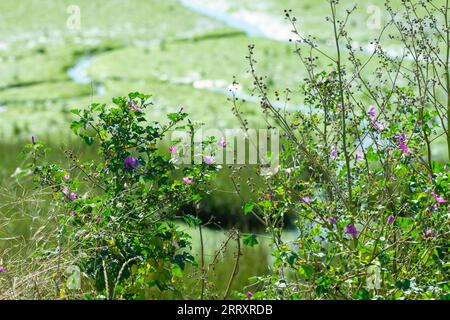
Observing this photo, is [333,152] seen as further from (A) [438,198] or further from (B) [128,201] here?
(B) [128,201]

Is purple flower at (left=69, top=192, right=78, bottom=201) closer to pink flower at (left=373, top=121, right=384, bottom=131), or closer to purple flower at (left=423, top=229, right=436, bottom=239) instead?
pink flower at (left=373, top=121, right=384, bottom=131)

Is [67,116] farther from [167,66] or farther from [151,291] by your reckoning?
[151,291]

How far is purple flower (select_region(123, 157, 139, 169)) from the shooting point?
311 cm

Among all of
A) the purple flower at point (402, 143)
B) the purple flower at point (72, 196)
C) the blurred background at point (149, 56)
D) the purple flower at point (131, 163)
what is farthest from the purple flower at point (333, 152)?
the blurred background at point (149, 56)

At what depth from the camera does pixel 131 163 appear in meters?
3.12

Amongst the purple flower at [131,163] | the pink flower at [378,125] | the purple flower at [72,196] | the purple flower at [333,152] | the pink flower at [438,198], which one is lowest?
the purple flower at [72,196]

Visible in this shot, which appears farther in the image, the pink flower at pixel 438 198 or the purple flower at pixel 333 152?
the purple flower at pixel 333 152

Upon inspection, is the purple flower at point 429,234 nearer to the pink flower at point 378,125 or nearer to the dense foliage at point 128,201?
the pink flower at point 378,125

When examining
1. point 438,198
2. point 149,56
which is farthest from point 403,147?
point 149,56

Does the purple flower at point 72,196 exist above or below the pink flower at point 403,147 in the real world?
below

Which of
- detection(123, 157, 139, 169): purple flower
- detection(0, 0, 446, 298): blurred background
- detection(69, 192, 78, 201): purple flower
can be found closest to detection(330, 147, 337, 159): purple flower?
detection(123, 157, 139, 169): purple flower

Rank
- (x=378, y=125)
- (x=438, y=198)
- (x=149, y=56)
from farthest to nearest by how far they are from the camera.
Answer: (x=149, y=56), (x=378, y=125), (x=438, y=198)

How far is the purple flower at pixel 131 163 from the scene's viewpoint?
311cm
